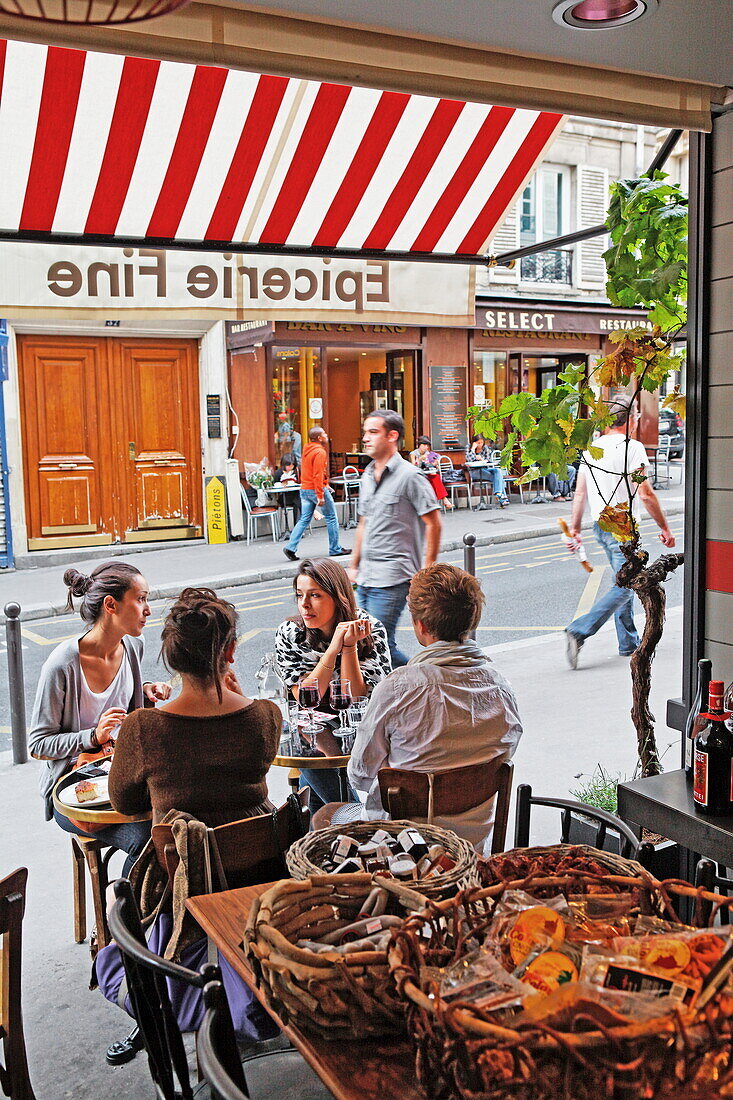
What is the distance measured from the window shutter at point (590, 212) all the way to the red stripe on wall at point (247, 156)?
17.1 meters

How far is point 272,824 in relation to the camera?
8.65 ft

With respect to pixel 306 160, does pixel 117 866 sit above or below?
below

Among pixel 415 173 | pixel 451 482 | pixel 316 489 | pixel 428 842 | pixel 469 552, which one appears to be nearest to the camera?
pixel 428 842

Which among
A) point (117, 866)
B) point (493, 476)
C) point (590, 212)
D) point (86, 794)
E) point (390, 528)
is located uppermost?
point (590, 212)

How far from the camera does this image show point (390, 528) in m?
6.11

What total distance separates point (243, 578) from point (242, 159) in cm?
759

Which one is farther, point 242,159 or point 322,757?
point 242,159

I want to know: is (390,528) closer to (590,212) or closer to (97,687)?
(97,687)

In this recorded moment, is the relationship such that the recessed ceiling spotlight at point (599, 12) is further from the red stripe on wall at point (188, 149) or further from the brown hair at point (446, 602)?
the brown hair at point (446, 602)

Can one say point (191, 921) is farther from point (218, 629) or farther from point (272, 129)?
point (272, 129)

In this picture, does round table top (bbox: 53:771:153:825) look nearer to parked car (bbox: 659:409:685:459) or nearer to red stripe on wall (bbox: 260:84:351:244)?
red stripe on wall (bbox: 260:84:351:244)

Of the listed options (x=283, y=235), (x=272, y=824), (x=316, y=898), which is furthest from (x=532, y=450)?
(x=316, y=898)

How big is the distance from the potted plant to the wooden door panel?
33.8ft

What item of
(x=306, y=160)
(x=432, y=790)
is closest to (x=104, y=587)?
(x=432, y=790)
